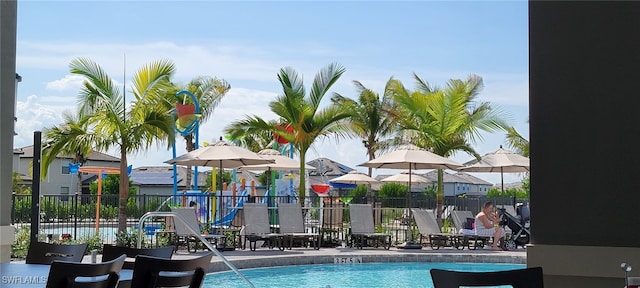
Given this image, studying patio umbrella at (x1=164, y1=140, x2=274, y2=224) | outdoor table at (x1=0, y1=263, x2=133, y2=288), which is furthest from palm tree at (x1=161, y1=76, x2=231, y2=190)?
outdoor table at (x1=0, y1=263, x2=133, y2=288)

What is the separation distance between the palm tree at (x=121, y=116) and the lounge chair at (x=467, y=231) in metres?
6.05

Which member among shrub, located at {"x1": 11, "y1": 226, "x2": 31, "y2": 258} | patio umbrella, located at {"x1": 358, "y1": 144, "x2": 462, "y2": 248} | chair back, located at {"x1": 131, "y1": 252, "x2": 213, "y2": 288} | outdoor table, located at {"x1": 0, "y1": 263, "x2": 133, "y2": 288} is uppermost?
patio umbrella, located at {"x1": 358, "y1": 144, "x2": 462, "y2": 248}

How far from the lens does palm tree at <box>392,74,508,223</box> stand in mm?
20312

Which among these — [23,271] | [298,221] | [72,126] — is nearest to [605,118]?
[23,271]

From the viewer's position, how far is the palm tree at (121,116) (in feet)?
48.3

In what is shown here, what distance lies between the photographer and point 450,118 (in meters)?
20.3

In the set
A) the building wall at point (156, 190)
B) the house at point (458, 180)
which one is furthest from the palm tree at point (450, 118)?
the building wall at point (156, 190)

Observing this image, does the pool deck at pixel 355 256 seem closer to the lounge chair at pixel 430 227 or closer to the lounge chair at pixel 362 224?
the lounge chair at pixel 362 224

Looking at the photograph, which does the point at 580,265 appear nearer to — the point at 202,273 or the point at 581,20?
the point at 581,20

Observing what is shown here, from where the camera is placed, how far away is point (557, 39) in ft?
16.0

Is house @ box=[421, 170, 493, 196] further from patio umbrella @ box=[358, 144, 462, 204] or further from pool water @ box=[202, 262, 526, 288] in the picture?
pool water @ box=[202, 262, 526, 288]

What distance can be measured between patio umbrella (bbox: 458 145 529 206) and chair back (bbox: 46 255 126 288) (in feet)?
49.8

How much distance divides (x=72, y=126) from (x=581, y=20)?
1183 cm

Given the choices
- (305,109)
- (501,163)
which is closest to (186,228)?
(305,109)
